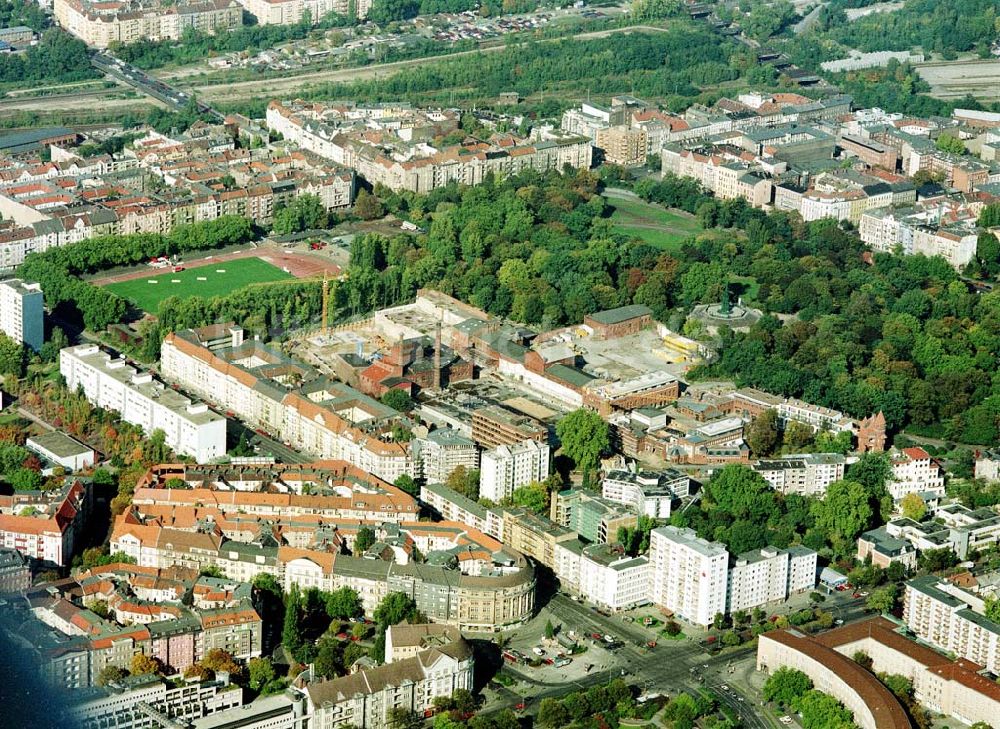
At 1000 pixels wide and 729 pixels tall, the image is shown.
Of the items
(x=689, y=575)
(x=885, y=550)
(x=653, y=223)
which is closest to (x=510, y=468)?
(x=689, y=575)

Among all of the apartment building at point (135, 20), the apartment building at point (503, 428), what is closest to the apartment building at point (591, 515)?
the apartment building at point (503, 428)

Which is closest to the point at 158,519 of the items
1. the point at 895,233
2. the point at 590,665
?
the point at 590,665

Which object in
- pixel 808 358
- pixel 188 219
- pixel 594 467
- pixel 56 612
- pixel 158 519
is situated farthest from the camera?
pixel 188 219

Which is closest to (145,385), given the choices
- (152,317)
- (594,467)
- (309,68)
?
(152,317)

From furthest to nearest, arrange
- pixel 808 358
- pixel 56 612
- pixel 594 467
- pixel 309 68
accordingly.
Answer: pixel 309 68 < pixel 808 358 < pixel 594 467 < pixel 56 612

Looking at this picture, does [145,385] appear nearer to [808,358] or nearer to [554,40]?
[808,358]

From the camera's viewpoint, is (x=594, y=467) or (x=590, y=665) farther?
(x=594, y=467)
